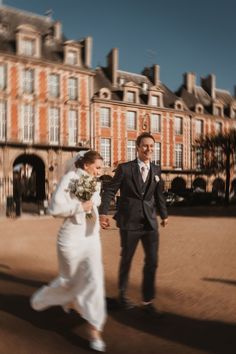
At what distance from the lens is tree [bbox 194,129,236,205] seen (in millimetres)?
24641

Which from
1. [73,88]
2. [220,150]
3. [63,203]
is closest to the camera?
[63,203]

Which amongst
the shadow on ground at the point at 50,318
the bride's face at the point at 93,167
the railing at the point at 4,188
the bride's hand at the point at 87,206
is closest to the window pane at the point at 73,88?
the railing at the point at 4,188

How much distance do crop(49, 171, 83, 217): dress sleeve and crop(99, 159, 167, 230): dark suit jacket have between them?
2.42ft

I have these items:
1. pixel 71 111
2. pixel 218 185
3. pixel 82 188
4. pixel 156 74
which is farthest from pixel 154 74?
pixel 82 188

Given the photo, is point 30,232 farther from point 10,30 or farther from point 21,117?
point 10,30

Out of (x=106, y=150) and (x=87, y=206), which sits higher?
(x=106, y=150)

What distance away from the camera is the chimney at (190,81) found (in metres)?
35.8

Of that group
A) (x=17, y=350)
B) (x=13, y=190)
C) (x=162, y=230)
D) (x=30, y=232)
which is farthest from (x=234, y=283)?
(x=13, y=190)

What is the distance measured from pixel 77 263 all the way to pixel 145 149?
143 centimetres

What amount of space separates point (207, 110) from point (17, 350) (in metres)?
34.1

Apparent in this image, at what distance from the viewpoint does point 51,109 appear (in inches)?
981

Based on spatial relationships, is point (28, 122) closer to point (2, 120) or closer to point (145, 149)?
point (2, 120)

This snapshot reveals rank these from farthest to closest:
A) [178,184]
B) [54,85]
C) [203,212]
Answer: [178,184] → [54,85] → [203,212]

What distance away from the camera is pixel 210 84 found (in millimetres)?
37594
